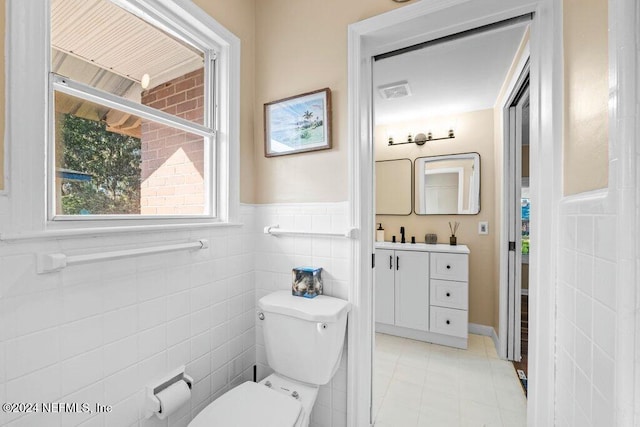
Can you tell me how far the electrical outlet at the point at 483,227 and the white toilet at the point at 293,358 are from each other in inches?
81.7

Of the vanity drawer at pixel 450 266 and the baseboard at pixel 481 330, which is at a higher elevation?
the vanity drawer at pixel 450 266

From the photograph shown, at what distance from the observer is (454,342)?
2.49 meters

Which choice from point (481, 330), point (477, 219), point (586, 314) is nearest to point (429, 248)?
point (477, 219)

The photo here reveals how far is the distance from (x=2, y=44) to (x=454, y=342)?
3156mm

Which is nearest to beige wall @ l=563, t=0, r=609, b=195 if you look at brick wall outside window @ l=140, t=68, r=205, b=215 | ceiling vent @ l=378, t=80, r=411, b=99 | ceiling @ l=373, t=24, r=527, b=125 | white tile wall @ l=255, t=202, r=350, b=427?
ceiling @ l=373, t=24, r=527, b=125

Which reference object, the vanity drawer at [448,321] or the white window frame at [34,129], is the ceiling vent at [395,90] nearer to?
the white window frame at [34,129]

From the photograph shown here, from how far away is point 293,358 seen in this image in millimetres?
1306

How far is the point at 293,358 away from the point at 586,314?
43.0 inches

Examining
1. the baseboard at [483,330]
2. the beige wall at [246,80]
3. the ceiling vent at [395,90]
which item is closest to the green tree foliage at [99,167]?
the beige wall at [246,80]

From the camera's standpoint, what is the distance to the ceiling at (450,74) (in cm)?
180

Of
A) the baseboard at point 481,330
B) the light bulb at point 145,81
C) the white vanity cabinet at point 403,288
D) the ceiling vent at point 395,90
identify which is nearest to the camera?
the light bulb at point 145,81

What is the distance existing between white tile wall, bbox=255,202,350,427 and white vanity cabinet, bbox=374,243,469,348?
110 centimetres

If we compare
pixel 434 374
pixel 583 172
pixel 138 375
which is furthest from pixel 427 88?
pixel 138 375

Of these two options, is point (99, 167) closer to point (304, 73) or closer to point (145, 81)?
point (145, 81)
